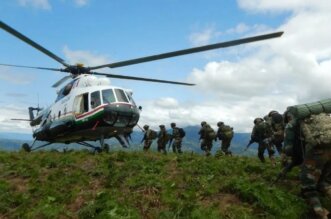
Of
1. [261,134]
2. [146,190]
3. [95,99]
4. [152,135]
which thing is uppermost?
[95,99]

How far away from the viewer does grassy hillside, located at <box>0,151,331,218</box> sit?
9.29m

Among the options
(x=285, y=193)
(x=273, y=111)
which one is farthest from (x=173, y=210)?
(x=273, y=111)

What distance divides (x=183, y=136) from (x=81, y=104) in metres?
7.07

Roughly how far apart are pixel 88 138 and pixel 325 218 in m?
14.7

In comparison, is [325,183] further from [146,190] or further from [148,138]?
[148,138]

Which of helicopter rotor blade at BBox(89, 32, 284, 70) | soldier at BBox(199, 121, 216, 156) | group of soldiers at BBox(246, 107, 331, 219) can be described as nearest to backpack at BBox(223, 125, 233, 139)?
soldier at BBox(199, 121, 216, 156)

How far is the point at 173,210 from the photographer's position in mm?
9367

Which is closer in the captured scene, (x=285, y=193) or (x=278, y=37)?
(x=285, y=193)

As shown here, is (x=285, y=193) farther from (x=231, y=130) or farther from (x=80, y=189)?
(x=231, y=130)

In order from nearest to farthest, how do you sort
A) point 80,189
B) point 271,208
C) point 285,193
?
point 271,208, point 285,193, point 80,189

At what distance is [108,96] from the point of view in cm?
1945

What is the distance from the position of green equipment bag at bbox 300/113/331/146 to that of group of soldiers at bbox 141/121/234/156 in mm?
10829

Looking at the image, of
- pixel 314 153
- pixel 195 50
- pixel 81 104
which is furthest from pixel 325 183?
pixel 81 104

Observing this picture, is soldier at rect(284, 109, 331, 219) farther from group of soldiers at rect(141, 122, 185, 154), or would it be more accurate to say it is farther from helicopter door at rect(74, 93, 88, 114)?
group of soldiers at rect(141, 122, 185, 154)
